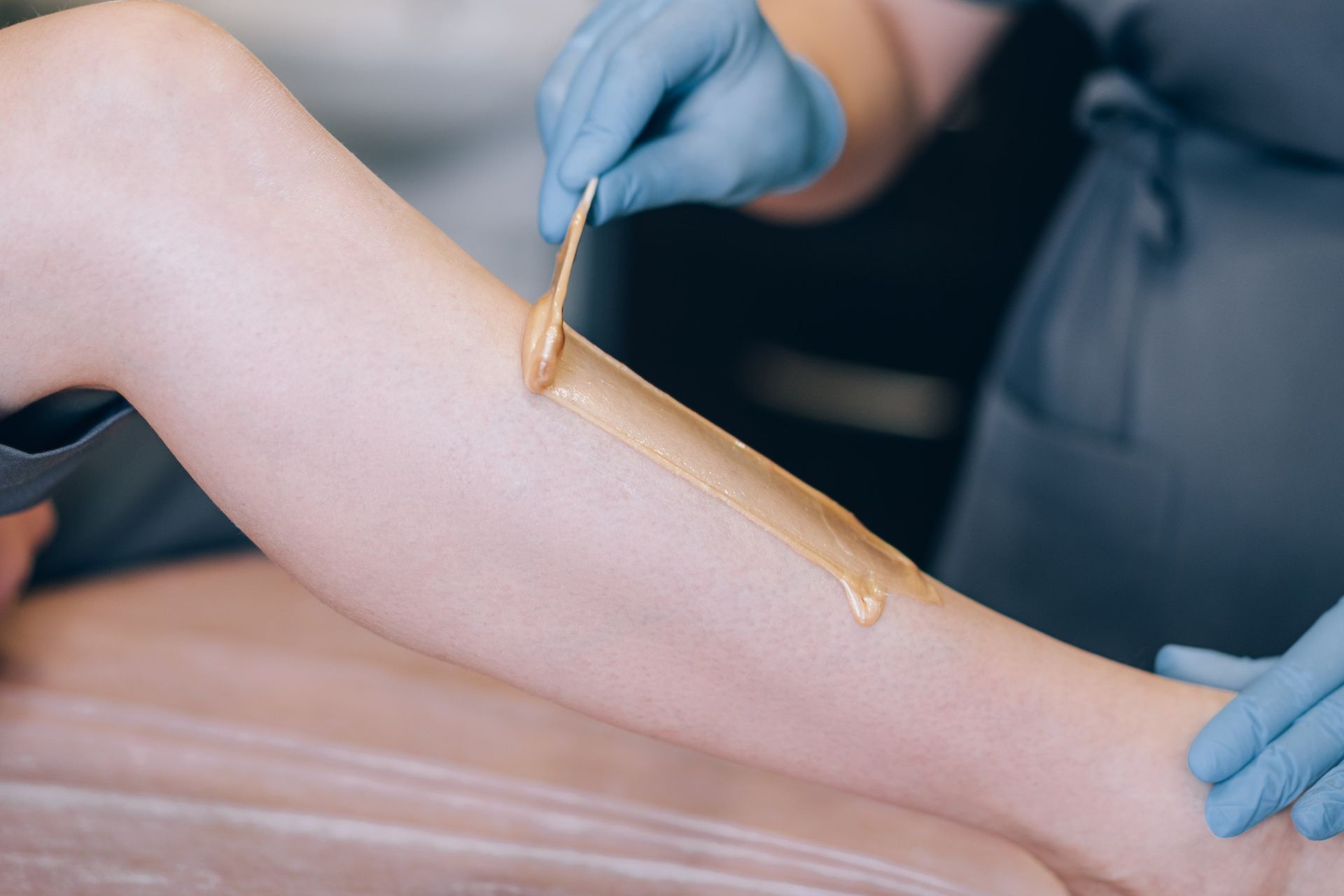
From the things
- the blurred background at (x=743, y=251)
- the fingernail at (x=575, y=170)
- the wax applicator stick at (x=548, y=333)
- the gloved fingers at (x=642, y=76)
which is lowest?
the blurred background at (x=743, y=251)

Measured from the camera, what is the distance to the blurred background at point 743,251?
1333 millimetres

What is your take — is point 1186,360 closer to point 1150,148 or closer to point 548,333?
point 1150,148

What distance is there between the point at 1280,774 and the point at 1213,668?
0.37 ft

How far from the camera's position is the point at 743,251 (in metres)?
1.82

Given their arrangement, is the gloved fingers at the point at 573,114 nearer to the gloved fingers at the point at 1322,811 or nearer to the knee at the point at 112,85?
the knee at the point at 112,85

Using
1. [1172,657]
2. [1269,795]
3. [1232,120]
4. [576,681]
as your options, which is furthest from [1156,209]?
[576,681]

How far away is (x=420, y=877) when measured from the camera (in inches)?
28.4

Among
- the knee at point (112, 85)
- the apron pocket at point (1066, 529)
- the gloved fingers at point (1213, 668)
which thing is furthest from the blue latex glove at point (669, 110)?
the gloved fingers at point (1213, 668)

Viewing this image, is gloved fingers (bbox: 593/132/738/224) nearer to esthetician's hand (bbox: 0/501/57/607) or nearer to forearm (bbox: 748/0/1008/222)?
forearm (bbox: 748/0/1008/222)

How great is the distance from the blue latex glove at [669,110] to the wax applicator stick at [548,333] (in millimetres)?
143

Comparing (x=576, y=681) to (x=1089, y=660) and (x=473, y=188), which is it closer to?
(x=1089, y=660)

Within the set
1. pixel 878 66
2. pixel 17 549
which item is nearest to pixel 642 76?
pixel 878 66

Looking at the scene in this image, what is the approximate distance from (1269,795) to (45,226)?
2.76 feet

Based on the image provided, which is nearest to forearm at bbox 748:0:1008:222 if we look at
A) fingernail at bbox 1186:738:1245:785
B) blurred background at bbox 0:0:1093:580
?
blurred background at bbox 0:0:1093:580
